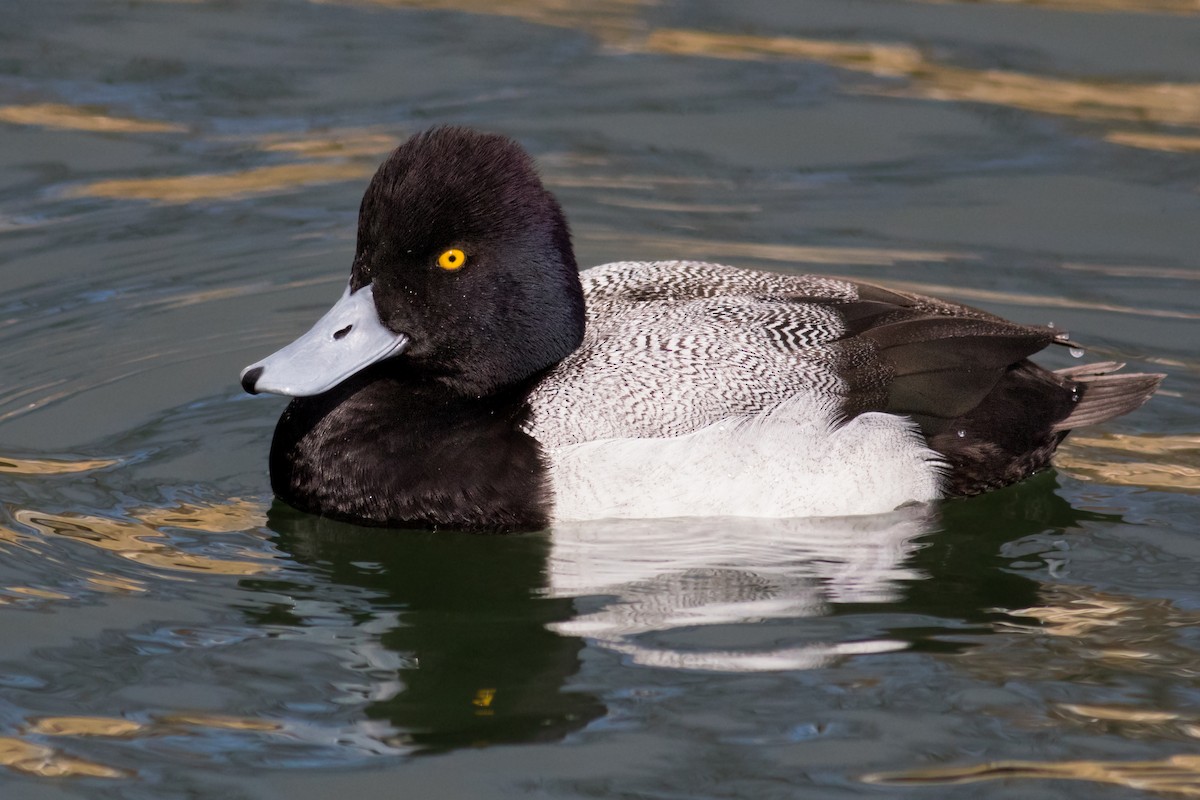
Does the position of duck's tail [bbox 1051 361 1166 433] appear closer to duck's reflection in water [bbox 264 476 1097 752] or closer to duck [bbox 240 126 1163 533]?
duck [bbox 240 126 1163 533]

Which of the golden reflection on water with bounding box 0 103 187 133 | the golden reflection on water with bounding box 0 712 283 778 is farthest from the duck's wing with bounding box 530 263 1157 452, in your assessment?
the golden reflection on water with bounding box 0 103 187 133

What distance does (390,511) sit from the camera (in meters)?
6.12

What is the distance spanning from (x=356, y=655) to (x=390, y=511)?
82 centimetres

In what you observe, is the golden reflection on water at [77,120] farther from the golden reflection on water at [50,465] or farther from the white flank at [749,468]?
the white flank at [749,468]

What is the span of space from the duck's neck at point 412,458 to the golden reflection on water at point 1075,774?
1.79 metres

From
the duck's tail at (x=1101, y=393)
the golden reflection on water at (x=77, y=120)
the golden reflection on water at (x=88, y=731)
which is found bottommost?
the golden reflection on water at (x=88, y=731)

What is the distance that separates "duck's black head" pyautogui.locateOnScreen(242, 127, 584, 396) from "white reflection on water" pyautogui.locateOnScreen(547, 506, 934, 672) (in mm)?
720

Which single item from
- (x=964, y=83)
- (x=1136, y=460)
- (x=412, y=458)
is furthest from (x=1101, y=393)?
(x=964, y=83)

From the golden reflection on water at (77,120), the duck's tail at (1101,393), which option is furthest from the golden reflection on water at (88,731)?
the golden reflection on water at (77,120)

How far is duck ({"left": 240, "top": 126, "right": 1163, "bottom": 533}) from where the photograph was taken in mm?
6000

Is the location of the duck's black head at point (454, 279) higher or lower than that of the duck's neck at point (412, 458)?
higher

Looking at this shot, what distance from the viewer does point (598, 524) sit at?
6.06 meters

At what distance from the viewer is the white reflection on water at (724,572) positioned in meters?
5.57

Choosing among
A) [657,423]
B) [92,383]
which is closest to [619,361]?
[657,423]
